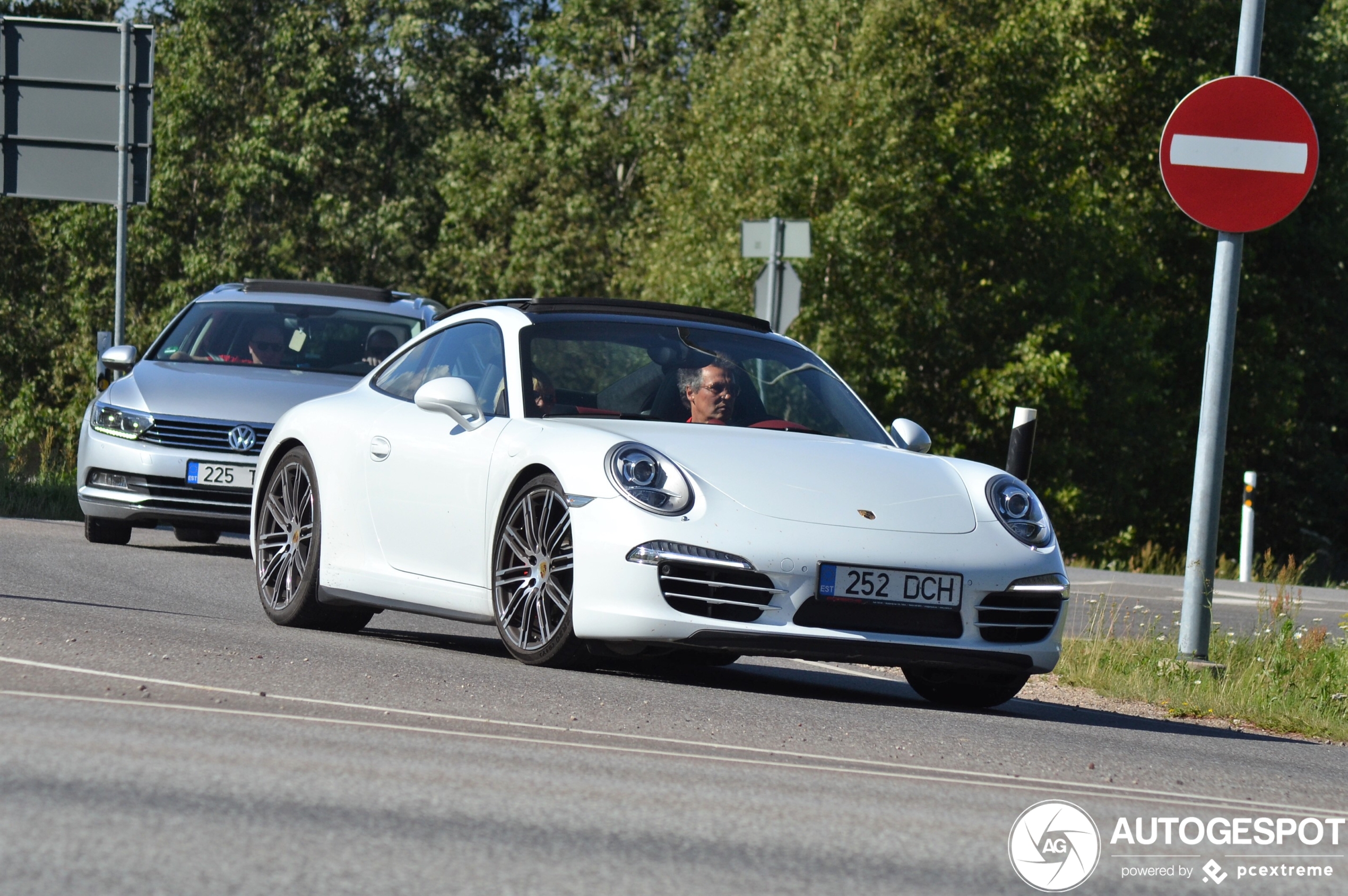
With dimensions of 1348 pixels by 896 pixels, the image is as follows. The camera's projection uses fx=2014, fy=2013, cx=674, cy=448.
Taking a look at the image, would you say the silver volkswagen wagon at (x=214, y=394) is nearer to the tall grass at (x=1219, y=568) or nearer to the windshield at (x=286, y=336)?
the windshield at (x=286, y=336)

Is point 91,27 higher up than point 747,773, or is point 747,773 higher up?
point 91,27

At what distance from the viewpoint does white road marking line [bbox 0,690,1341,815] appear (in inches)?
216

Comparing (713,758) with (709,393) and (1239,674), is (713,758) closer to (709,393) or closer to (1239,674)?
(709,393)

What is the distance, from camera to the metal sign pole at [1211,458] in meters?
9.76

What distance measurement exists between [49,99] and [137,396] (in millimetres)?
9082

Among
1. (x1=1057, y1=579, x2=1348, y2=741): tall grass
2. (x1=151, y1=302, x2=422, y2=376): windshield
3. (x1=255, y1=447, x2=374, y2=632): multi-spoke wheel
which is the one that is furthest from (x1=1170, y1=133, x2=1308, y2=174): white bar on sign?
(x1=151, y1=302, x2=422, y2=376): windshield

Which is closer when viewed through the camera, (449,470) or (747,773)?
(747,773)

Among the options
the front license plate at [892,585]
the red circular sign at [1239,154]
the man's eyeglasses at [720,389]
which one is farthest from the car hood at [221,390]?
the front license plate at [892,585]

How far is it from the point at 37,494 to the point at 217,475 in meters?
5.76

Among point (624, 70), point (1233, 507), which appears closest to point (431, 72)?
point (624, 70)

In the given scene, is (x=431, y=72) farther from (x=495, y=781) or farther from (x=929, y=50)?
A: (x=495, y=781)

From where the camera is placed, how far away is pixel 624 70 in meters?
54.7

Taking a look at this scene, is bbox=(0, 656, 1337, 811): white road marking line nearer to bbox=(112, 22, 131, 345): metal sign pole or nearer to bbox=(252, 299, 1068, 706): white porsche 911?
bbox=(252, 299, 1068, 706): white porsche 911

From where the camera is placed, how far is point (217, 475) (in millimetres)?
13211
